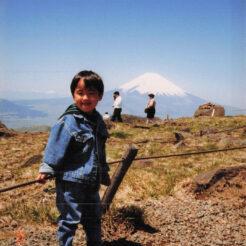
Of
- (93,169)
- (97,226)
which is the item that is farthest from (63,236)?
(93,169)

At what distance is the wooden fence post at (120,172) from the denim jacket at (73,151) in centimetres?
89

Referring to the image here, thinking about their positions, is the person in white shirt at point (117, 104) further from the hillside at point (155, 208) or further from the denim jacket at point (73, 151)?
the denim jacket at point (73, 151)

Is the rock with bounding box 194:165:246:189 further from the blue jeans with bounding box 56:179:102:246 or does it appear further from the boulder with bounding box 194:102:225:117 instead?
the boulder with bounding box 194:102:225:117

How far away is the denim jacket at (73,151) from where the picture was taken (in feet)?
6.61

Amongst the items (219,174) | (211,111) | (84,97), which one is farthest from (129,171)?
(211,111)

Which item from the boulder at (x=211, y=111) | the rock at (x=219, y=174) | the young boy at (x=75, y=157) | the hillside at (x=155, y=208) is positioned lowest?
the hillside at (x=155, y=208)

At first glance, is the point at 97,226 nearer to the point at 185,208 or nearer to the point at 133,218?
the point at 133,218

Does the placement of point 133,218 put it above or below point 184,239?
above

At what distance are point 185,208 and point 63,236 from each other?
2.67 metres

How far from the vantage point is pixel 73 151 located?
84.3 inches

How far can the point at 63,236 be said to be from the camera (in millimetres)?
2141

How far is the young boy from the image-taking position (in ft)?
6.65

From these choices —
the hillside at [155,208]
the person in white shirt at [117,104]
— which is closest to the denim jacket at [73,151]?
the hillside at [155,208]

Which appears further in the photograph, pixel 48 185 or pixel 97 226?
pixel 48 185
